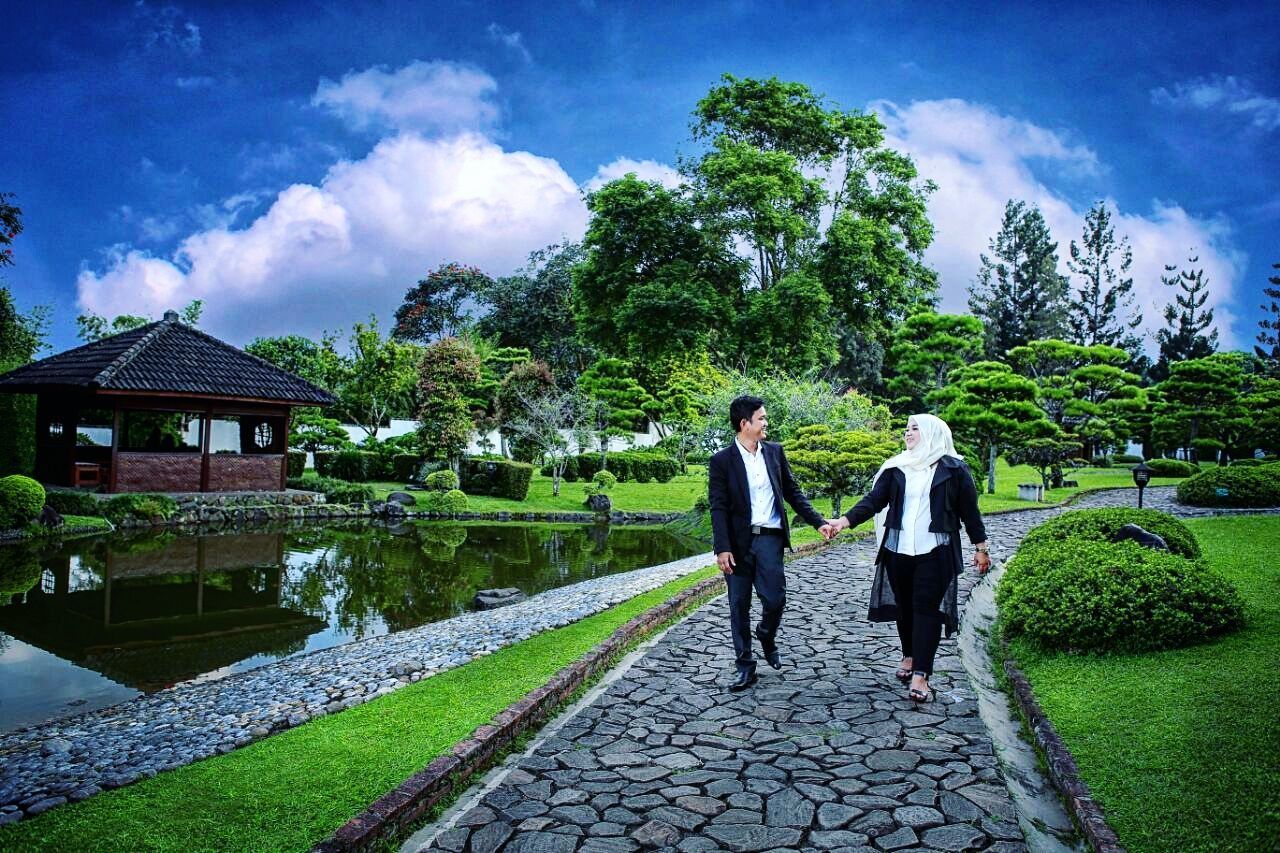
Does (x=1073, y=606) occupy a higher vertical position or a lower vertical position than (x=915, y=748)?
higher

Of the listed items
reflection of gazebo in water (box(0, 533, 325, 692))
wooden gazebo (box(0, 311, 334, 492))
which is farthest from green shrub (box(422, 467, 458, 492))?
reflection of gazebo in water (box(0, 533, 325, 692))

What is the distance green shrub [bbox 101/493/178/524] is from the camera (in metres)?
17.3

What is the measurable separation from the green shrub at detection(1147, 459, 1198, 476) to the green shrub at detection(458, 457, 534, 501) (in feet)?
61.5

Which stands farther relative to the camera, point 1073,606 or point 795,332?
point 795,332

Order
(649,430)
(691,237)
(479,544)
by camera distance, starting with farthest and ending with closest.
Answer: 1. (649,430)
2. (691,237)
3. (479,544)

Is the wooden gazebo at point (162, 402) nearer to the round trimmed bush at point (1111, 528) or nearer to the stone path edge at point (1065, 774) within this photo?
the round trimmed bush at point (1111, 528)

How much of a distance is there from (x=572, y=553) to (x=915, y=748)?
1182 centimetres

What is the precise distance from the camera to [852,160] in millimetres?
30625

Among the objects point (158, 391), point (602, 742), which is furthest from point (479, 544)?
point (602, 742)

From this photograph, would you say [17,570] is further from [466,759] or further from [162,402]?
[466,759]

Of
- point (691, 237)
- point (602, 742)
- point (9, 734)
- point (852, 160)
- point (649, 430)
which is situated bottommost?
point (9, 734)

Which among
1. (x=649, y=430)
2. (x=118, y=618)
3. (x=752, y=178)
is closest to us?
(x=118, y=618)

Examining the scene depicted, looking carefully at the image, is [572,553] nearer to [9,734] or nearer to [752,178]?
[9,734]

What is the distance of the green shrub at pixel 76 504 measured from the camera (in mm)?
17172
